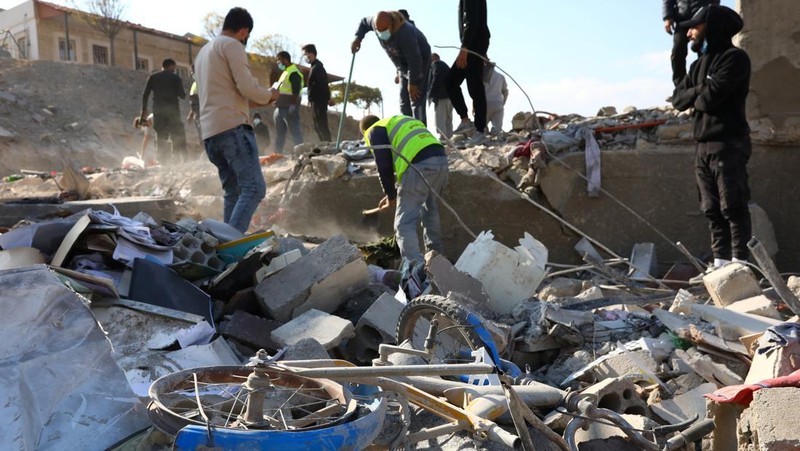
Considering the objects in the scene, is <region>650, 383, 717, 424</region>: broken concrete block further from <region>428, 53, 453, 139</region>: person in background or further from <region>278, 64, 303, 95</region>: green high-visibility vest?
<region>278, 64, 303, 95</region>: green high-visibility vest

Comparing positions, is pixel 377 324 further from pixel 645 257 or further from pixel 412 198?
pixel 645 257

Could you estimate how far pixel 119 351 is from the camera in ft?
10.6

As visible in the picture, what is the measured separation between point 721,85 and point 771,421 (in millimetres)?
3081

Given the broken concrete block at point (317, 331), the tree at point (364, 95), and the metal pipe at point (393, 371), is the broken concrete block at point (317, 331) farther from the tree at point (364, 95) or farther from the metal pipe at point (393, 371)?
the tree at point (364, 95)

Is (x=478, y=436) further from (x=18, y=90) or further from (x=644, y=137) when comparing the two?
(x=18, y=90)

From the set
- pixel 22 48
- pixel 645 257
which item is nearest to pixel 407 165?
pixel 645 257

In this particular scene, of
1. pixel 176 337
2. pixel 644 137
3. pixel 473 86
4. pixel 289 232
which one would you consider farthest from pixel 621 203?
pixel 176 337

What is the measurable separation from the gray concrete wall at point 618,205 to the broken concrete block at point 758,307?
7.94 feet

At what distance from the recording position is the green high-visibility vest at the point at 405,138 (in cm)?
566

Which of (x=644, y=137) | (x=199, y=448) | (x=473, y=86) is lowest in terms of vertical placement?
(x=199, y=448)

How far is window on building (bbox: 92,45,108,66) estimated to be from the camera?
1203 inches

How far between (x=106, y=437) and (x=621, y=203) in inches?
212

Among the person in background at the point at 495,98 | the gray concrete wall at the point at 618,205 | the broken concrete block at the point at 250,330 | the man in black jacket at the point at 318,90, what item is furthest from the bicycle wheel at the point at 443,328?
the man in black jacket at the point at 318,90

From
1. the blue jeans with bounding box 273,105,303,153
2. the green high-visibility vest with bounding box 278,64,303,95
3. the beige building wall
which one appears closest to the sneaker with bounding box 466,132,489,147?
the beige building wall
